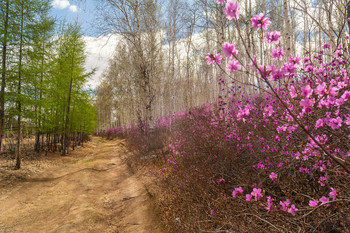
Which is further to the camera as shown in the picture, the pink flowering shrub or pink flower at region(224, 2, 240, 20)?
the pink flowering shrub

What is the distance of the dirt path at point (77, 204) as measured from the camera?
4348 mm

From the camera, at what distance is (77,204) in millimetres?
5391

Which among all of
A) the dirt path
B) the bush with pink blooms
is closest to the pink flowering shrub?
the bush with pink blooms

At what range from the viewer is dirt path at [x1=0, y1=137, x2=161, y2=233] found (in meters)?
4.35

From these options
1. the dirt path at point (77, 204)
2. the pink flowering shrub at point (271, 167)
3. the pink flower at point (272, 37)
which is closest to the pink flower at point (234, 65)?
the pink flowering shrub at point (271, 167)

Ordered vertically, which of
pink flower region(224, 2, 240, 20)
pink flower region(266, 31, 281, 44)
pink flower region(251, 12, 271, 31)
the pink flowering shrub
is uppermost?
pink flower region(224, 2, 240, 20)

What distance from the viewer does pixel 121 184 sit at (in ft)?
22.9

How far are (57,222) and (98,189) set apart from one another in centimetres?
208

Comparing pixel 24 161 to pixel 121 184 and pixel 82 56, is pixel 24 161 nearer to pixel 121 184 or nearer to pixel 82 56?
pixel 121 184

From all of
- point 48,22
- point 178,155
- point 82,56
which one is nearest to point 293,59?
point 178,155

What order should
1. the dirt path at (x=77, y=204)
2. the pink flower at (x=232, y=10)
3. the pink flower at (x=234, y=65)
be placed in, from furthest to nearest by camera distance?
1. the dirt path at (x=77, y=204)
2. the pink flower at (x=234, y=65)
3. the pink flower at (x=232, y=10)

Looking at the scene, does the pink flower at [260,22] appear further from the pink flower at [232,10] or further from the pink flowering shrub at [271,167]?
the pink flower at [232,10]

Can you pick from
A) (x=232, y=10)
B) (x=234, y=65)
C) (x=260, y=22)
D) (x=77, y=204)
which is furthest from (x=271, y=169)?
(x=77, y=204)

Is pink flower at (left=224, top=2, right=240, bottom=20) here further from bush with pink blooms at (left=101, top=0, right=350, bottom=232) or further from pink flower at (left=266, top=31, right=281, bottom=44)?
pink flower at (left=266, top=31, right=281, bottom=44)
